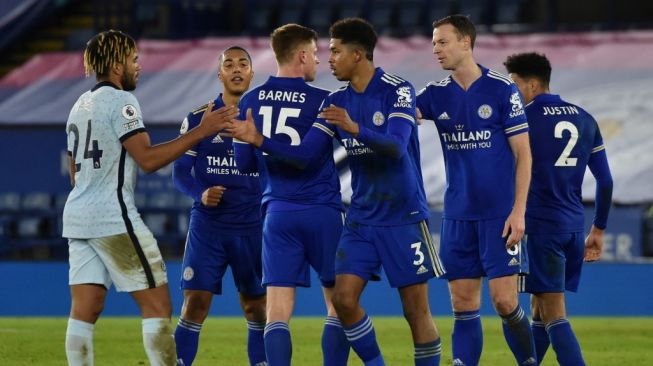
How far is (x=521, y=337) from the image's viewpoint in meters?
7.47

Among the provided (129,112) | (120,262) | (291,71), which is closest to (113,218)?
(120,262)

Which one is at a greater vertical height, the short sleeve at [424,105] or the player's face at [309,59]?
the player's face at [309,59]

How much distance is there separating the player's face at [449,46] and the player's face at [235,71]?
4.26 ft

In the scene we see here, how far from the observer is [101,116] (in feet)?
21.4

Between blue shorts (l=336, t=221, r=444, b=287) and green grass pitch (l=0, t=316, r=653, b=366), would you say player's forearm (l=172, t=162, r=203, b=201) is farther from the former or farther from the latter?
green grass pitch (l=0, t=316, r=653, b=366)

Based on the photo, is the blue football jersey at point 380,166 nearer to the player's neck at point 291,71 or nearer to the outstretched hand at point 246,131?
the player's neck at point 291,71

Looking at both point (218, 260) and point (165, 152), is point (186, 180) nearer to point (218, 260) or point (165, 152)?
point (218, 260)

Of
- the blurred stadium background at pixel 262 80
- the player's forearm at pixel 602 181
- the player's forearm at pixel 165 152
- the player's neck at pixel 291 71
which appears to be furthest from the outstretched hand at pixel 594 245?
the blurred stadium background at pixel 262 80

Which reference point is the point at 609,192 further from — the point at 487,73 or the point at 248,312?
the point at 248,312

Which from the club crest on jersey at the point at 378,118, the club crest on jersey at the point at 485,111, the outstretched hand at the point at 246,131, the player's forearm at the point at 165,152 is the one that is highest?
the club crest on jersey at the point at 485,111

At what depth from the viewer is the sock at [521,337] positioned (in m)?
7.41

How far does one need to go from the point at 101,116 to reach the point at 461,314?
2145 mm

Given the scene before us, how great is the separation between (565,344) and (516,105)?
1398 mm

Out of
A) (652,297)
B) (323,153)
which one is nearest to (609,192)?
(323,153)
